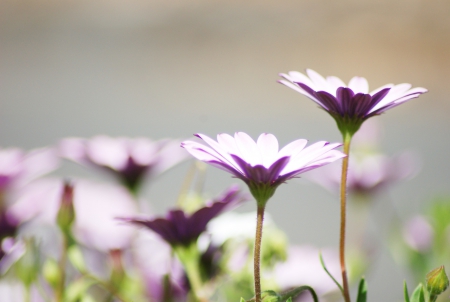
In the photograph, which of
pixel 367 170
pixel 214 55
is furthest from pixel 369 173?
pixel 214 55

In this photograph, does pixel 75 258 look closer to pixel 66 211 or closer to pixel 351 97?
pixel 66 211

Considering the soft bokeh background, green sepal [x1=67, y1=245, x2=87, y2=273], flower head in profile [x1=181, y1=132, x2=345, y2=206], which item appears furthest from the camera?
the soft bokeh background

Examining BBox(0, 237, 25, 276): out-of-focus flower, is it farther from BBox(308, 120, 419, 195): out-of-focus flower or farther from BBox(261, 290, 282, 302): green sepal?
BBox(308, 120, 419, 195): out-of-focus flower

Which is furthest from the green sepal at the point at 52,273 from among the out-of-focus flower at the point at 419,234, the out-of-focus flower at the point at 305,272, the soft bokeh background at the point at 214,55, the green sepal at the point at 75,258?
the soft bokeh background at the point at 214,55

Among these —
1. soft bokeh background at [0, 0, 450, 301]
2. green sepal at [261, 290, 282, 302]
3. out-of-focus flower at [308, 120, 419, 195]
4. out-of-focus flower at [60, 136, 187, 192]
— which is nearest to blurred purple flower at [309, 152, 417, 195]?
out-of-focus flower at [308, 120, 419, 195]

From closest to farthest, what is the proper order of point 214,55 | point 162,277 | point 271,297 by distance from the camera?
point 271,297, point 162,277, point 214,55

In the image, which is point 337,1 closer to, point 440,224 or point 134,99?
point 134,99
